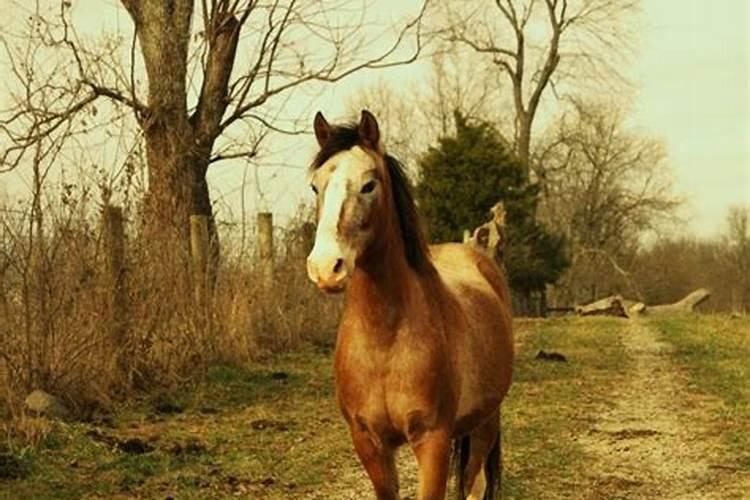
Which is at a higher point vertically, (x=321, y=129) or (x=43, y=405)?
(x=321, y=129)

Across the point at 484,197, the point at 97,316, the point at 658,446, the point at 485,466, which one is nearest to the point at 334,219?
the point at 485,466

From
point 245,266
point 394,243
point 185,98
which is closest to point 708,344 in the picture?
point 245,266

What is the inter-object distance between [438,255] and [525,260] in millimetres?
25278

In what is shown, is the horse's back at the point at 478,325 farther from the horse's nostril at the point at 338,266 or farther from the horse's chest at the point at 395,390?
the horse's nostril at the point at 338,266

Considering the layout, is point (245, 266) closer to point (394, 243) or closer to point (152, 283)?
point (152, 283)

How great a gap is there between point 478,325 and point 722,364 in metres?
9.68

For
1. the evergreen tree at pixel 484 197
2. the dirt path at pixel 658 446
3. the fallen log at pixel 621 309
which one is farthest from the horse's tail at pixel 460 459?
the fallen log at pixel 621 309

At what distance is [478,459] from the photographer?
577 cm

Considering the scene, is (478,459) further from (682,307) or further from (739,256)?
(739,256)

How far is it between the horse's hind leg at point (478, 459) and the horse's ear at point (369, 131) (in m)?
2.18

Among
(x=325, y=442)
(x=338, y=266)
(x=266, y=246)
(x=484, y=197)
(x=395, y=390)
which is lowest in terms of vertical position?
(x=325, y=442)

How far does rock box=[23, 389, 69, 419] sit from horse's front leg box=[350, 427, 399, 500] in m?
4.39

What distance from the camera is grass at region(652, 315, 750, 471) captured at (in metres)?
8.66

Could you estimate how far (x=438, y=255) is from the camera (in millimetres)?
6027
